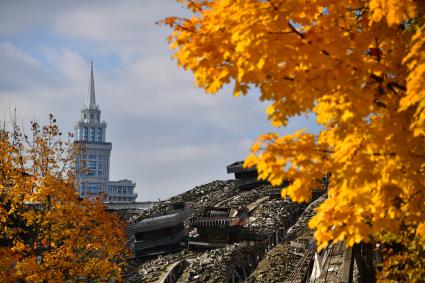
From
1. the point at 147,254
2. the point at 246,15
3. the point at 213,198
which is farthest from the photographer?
the point at 213,198

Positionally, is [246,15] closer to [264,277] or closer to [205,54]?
[205,54]

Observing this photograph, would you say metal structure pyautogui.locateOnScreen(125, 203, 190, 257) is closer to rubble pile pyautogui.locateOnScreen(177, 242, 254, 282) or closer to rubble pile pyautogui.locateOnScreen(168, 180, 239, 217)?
rubble pile pyautogui.locateOnScreen(168, 180, 239, 217)

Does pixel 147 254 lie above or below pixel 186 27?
below

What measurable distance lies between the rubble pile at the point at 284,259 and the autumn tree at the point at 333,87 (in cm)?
1782

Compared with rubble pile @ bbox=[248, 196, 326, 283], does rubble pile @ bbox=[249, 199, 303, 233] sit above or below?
above

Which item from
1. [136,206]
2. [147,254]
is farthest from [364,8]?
[136,206]

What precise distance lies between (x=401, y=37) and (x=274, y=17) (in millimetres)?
2426

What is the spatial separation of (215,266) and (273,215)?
37.2 ft

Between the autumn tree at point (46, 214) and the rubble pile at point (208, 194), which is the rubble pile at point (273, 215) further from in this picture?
the autumn tree at point (46, 214)

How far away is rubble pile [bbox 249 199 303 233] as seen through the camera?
3800 cm

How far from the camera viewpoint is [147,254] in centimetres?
4150

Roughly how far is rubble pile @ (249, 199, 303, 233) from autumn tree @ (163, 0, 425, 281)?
29746 mm

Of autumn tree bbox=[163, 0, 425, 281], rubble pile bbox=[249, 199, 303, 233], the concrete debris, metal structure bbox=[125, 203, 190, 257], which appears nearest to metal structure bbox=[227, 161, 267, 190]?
the concrete debris

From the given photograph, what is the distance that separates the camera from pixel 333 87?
23.9 feet
